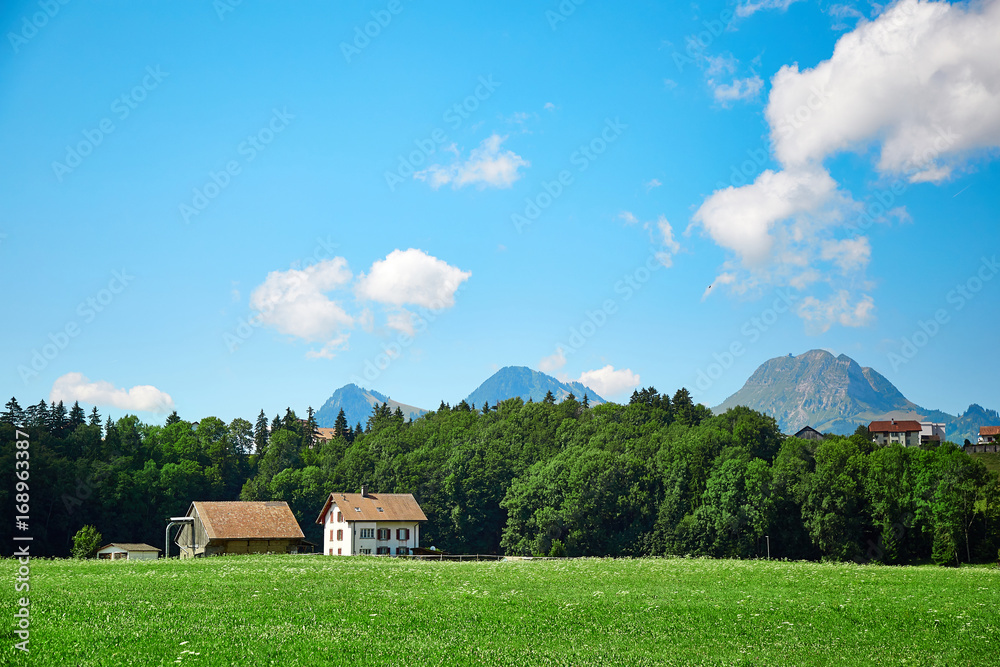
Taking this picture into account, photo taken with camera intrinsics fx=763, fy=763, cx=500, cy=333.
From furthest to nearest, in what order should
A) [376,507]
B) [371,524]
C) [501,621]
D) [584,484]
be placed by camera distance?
[584,484], [376,507], [371,524], [501,621]

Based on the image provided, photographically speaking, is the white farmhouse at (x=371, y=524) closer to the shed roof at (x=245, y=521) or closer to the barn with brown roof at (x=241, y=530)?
the barn with brown roof at (x=241, y=530)

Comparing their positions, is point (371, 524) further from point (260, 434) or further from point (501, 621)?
point (260, 434)

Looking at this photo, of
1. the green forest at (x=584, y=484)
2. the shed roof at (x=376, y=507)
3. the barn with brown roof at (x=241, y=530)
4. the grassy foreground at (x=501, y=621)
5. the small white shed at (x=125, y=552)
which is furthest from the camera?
the shed roof at (x=376, y=507)

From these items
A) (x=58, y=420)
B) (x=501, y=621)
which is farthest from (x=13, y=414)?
(x=501, y=621)

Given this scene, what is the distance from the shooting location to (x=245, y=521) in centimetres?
7600

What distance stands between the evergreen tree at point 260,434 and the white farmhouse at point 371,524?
80978mm

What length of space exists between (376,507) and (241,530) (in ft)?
68.0

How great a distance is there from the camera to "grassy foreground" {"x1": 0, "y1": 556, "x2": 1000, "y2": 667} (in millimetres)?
19344

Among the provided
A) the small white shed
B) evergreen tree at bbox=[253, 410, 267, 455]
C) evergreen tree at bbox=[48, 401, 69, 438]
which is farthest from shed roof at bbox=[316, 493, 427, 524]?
evergreen tree at bbox=[253, 410, 267, 455]

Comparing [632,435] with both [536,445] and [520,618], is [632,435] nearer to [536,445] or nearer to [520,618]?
[536,445]

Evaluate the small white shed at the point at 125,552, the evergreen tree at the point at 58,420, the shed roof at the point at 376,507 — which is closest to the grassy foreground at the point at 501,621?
the small white shed at the point at 125,552

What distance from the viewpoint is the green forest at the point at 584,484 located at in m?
86.8

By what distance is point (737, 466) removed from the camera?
9194 cm

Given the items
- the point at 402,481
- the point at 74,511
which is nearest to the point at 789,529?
the point at 402,481
